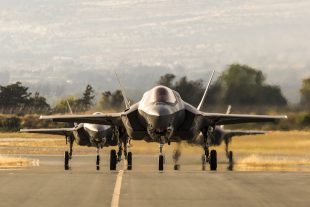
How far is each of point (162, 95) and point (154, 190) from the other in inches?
441

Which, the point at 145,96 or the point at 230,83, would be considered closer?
the point at 145,96

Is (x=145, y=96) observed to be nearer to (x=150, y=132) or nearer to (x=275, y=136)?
(x=150, y=132)

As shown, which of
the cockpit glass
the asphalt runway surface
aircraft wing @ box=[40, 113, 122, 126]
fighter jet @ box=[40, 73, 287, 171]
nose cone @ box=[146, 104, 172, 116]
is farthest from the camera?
aircraft wing @ box=[40, 113, 122, 126]

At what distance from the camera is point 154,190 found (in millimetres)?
18516

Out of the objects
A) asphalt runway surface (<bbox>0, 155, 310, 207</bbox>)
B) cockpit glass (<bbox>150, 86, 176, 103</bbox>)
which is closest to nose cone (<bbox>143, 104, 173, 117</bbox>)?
cockpit glass (<bbox>150, 86, 176, 103</bbox>)

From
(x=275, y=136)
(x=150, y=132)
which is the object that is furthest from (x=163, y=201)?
(x=275, y=136)

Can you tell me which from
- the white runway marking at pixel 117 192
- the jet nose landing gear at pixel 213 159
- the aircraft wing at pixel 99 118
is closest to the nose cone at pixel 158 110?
the aircraft wing at pixel 99 118

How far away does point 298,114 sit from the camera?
52.1 metres

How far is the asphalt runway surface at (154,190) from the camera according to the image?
615 inches

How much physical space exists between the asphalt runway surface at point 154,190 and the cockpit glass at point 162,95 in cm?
557

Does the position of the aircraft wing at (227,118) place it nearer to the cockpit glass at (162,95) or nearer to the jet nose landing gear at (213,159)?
the jet nose landing gear at (213,159)

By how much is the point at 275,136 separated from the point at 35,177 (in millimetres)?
38128

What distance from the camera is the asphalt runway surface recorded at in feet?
51.2

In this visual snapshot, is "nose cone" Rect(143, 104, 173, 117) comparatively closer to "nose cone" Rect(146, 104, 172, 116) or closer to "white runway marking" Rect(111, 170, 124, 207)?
"nose cone" Rect(146, 104, 172, 116)
